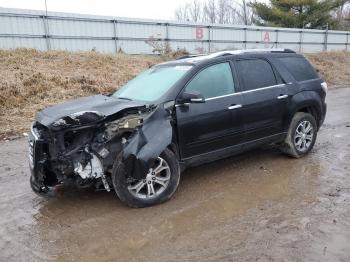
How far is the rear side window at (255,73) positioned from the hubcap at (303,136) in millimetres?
889

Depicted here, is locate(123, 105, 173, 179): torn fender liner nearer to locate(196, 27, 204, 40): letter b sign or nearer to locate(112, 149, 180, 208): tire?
locate(112, 149, 180, 208): tire

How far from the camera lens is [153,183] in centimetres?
446

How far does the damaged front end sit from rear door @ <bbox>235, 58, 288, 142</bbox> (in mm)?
1623

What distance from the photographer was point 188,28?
2034 centimetres

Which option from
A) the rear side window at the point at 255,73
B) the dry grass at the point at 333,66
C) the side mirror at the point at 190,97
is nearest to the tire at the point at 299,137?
the rear side window at the point at 255,73

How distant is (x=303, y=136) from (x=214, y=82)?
1967 mm

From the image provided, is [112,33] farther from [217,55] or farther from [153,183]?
[153,183]

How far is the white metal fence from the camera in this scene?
15.0 m

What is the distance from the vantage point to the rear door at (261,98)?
538 cm

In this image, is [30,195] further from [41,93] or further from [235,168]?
[41,93]

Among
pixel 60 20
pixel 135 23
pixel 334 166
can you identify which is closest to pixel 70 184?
pixel 334 166

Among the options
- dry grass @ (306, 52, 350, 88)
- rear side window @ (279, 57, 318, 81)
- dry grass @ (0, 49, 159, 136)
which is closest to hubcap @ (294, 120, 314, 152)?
rear side window @ (279, 57, 318, 81)

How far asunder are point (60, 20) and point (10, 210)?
13130 millimetres

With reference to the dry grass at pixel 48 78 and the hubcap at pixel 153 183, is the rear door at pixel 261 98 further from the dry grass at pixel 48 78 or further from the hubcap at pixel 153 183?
the dry grass at pixel 48 78
